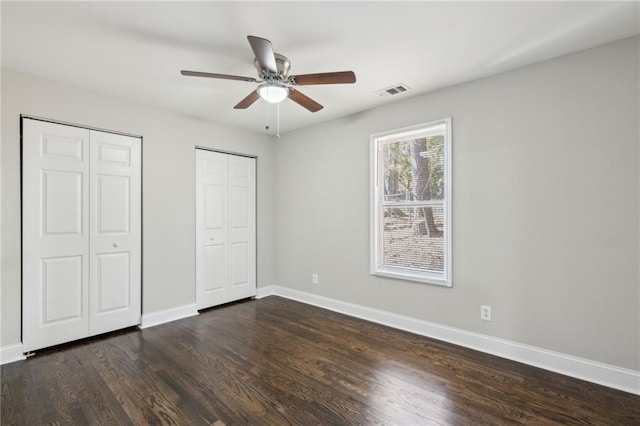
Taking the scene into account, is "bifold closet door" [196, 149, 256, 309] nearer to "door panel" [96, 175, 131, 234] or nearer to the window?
"door panel" [96, 175, 131, 234]

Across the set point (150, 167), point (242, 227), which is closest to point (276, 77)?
point (150, 167)

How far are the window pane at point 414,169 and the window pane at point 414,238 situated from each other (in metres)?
0.16

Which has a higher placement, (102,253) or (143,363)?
(102,253)

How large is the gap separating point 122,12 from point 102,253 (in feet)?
7.76

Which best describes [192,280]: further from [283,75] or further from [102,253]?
[283,75]

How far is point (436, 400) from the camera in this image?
2.07 m

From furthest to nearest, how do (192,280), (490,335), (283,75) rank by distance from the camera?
(192,280)
(490,335)
(283,75)

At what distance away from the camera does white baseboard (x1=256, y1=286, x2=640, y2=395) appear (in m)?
2.21

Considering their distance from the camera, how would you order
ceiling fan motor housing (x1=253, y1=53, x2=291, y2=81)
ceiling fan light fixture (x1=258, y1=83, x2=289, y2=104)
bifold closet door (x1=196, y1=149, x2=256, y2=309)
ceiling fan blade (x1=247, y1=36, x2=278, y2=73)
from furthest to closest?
bifold closet door (x1=196, y1=149, x2=256, y2=309), ceiling fan light fixture (x1=258, y1=83, x2=289, y2=104), ceiling fan motor housing (x1=253, y1=53, x2=291, y2=81), ceiling fan blade (x1=247, y1=36, x2=278, y2=73)

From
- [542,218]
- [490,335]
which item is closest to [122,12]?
[542,218]

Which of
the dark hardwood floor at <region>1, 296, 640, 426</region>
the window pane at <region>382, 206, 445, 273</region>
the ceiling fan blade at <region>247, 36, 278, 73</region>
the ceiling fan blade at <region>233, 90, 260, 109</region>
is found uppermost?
the ceiling fan blade at <region>247, 36, 278, 73</region>

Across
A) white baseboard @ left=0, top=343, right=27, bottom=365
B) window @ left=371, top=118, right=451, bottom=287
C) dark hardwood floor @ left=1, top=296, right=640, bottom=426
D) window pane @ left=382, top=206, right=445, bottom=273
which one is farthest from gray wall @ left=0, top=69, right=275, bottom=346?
window pane @ left=382, top=206, right=445, bottom=273

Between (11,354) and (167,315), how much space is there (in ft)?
4.30

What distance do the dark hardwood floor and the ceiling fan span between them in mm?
2205
